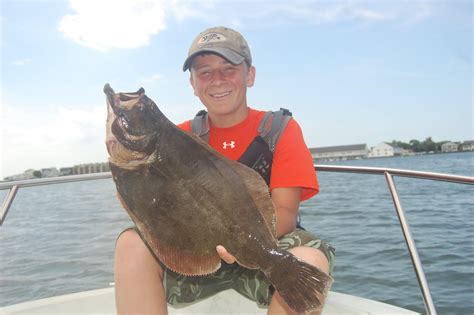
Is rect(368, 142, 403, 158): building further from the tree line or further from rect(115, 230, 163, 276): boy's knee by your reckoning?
rect(115, 230, 163, 276): boy's knee

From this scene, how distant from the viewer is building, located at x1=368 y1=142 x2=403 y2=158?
99.1 metres

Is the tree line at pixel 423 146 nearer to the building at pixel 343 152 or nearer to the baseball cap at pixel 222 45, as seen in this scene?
the building at pixel 343 152

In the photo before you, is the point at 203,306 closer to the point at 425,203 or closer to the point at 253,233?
the point at 253,233

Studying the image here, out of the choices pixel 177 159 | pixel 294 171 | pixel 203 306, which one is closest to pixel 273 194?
pixel 294 171

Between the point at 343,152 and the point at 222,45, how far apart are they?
9531 cm

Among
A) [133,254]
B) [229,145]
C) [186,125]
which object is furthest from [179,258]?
[186,125]

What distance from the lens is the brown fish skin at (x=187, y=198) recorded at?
2059 mm

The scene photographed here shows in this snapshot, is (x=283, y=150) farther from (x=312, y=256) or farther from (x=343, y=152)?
(x=343, y=152)

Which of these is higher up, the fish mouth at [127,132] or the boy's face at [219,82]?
the boy's face at [219,82]

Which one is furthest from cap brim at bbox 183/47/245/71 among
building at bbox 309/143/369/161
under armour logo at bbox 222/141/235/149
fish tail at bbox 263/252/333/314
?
building at bbox 309/143/369/161

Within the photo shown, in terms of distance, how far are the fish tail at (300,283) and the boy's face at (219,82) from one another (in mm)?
1284

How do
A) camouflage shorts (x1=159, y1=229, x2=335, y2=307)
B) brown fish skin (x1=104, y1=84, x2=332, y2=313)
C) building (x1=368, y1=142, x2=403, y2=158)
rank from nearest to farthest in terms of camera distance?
brown fish skin (x1=104, y1=84, x2=332, y2=313) < camouflage shorts (x1=159, y1=229, x2=335, y2=307) < building (x1=368, y1=142, x2=403, y2=158)

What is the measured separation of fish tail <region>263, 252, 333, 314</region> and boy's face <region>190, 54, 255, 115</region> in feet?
4.21

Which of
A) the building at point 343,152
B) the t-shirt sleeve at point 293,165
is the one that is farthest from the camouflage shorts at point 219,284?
the building at point 343,152
